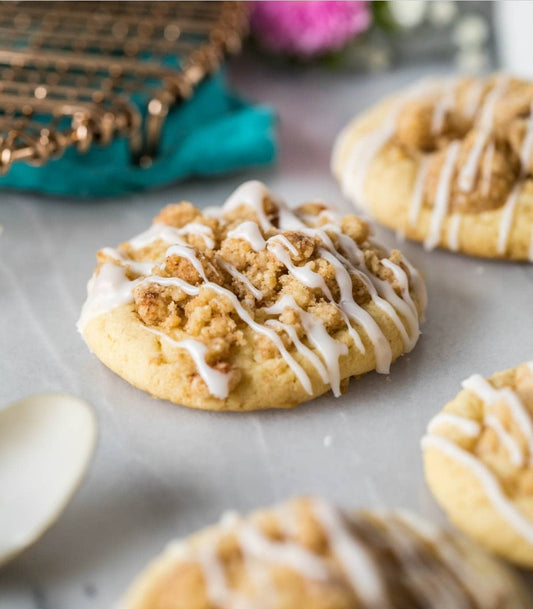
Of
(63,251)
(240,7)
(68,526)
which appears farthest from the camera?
(240,7)

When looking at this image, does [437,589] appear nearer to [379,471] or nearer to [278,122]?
[379,471]

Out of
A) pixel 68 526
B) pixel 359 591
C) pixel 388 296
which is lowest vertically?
pixel 68 526

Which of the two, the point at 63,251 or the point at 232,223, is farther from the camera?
the point at 63,251

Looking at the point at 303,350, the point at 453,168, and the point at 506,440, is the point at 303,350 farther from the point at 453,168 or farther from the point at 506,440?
the point at 453,168

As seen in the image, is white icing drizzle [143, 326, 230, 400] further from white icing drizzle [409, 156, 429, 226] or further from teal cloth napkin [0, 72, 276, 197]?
teal cloth napkin [0, 72, 276, 197]

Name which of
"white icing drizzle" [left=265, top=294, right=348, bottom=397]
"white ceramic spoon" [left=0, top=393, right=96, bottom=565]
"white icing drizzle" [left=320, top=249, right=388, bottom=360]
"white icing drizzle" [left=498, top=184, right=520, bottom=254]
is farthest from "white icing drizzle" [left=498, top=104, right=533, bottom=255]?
"white ceramic spoon" [left=0, top=393, right=96, bottom=565]

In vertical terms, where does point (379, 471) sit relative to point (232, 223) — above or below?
below

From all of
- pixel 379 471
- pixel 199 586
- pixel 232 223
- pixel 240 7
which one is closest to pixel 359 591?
pixel 199 586
